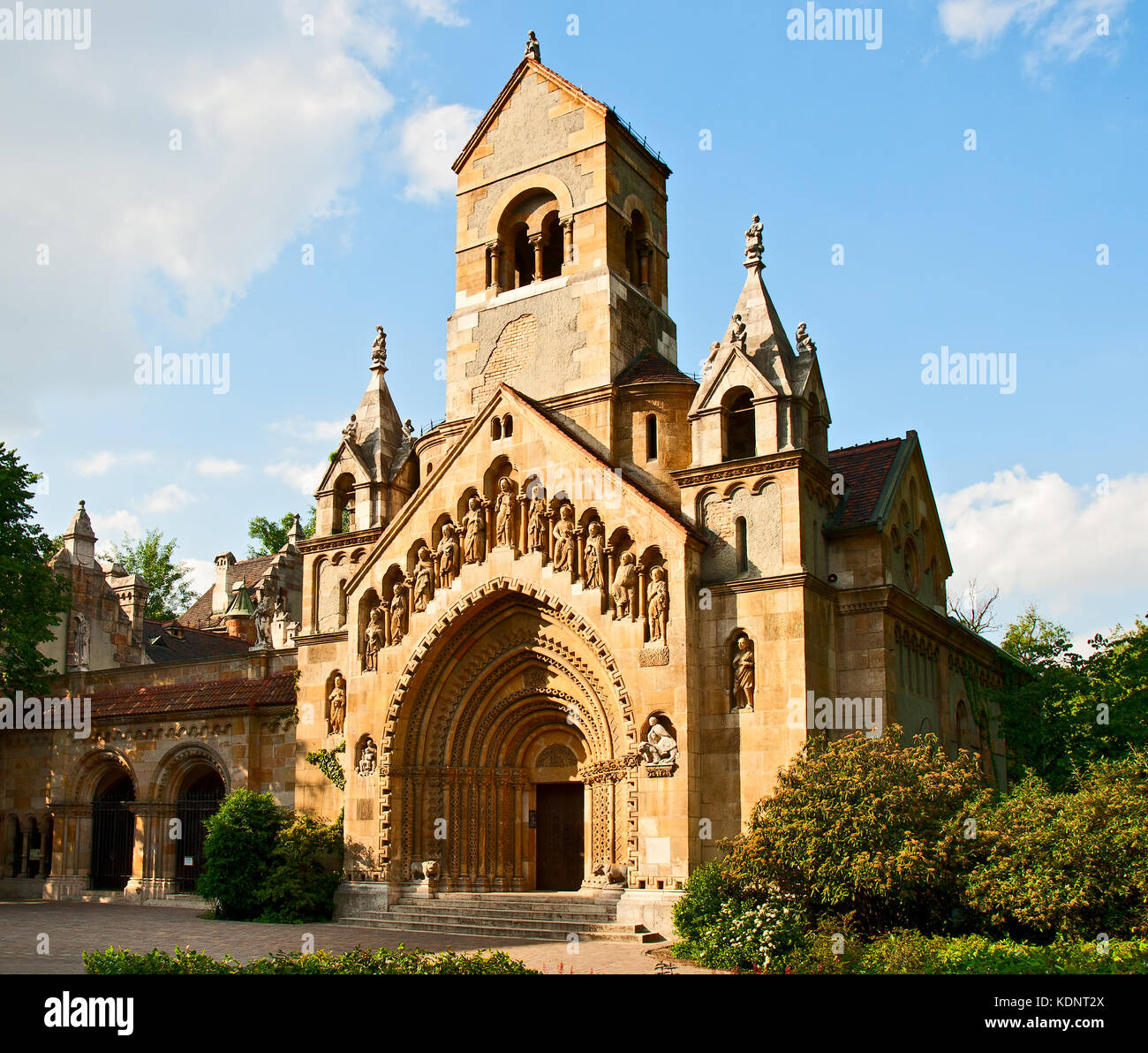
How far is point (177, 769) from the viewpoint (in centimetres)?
3216

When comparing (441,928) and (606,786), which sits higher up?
(606,786)

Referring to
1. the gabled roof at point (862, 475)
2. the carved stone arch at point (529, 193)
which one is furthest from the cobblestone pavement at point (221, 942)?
the carved stone arch at point (529, 193)

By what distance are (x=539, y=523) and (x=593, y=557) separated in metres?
1.62

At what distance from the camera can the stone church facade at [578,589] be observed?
22.9 m

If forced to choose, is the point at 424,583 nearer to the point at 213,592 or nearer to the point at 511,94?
the point at 511,94

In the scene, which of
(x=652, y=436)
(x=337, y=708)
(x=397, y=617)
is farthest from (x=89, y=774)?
(x=652, y=436)

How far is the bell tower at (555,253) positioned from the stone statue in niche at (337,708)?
7.10 meters

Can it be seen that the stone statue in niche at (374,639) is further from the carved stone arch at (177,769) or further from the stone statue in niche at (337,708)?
the carved stone arch at (177,769)

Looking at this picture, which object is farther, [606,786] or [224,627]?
[224,627]

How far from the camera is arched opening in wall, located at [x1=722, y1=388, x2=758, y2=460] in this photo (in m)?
24.6
